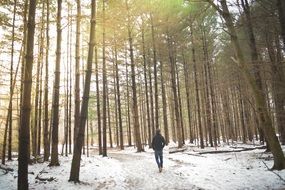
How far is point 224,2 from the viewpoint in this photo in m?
10.2

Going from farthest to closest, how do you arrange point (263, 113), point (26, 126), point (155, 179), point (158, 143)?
point (158, 143), point (155, 179), point (263, 113), point (26, 126)

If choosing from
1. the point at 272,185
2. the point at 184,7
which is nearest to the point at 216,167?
the point at 272,185

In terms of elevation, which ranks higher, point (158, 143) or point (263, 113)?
point (263, 113)

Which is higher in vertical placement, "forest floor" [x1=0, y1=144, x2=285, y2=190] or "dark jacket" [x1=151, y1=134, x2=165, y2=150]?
"dark jacket" [x1=151, y1=134, x2=165, y2=150]

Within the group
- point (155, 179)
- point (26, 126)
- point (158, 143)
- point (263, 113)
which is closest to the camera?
point (26, 126)

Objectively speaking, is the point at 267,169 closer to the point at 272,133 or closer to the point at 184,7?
the point at 272,133

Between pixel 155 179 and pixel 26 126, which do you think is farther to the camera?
pixel 155 179

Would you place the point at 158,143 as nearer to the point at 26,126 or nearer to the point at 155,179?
the point at 155,179

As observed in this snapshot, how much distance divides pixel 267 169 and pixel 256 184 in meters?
2.04

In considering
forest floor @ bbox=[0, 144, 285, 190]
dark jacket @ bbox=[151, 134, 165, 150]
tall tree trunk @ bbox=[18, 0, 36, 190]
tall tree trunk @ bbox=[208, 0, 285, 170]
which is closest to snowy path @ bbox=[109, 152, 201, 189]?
forest floor @ bbox=[0, 144, 285, 190]

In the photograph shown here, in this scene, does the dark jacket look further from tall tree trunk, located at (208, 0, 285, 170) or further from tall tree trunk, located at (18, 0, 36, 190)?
tall tree trunk, located at (18, 0, 36, 190)

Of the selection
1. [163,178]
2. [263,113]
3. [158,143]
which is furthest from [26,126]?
[263,113]

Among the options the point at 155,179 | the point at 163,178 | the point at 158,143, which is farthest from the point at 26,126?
the point at 158,143

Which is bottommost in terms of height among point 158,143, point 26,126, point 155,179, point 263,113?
point 155,179
